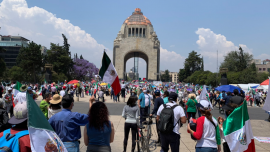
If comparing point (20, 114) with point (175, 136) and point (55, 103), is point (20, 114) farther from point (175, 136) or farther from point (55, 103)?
point (175, 136)

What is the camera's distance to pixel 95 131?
10.8ft

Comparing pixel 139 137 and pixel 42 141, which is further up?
pixel 42 141

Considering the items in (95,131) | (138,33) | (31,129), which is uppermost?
(138,33)

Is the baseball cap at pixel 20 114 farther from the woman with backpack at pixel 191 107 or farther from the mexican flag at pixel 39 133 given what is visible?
the woman with backpack at pixel 191 107

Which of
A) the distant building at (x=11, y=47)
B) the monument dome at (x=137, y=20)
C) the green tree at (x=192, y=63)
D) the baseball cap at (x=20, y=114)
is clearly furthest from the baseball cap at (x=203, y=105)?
the distant building at (x=11, y=47)

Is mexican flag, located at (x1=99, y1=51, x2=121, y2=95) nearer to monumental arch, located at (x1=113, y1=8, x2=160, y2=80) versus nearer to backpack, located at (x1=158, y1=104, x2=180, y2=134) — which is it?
backpack, located at (x1=158, y1=104, x2=180, y2=134)

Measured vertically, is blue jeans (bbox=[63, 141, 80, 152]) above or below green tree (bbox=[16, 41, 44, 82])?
below

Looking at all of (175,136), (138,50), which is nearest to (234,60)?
(138,50)

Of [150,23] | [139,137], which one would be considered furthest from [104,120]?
[150,23]

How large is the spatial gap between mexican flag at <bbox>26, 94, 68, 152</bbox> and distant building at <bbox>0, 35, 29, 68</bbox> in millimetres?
86764

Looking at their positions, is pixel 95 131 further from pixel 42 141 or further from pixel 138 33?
pixel 138 33

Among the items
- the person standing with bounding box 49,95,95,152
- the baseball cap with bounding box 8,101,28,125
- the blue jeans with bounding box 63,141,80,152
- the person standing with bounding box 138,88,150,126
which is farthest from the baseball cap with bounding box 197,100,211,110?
the person standing with bounding box 138,88,150,126

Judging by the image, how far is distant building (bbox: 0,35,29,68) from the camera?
81.6 m

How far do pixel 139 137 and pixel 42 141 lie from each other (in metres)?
3.91
